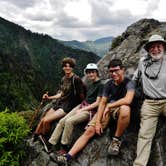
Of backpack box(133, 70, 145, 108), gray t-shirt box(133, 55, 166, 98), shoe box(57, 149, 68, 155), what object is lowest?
shoe box(57, 149, 68, 155)

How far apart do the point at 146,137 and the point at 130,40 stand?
7227 millimetres

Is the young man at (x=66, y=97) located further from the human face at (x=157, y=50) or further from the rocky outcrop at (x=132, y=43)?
the human face at (x=157, y=50)

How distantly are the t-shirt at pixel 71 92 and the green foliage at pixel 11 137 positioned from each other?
4.87 feet

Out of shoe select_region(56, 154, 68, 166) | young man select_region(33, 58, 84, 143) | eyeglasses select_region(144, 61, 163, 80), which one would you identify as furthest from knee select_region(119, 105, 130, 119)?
young man select_region(33, 58, 84, 143)

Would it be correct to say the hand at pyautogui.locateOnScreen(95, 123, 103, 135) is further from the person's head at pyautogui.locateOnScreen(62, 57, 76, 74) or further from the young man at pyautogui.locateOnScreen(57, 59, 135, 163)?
the person's head at pyautogui.locateOnScreen(62, 57, 76, 74)

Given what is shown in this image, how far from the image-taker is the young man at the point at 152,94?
9273 millimetres

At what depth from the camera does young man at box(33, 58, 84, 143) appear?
11.3m

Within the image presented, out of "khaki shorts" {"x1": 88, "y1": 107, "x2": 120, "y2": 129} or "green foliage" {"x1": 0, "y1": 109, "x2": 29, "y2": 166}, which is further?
"green foliage" {"x1": 0, "y1": 109, "x2": 29, "y2": 166}

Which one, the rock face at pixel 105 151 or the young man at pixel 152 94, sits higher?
the young man at pixel 152 94

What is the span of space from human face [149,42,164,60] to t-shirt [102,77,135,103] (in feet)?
3.31

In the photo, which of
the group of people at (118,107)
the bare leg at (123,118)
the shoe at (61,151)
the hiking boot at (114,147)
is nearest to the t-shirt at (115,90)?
the group of people at (118,107)

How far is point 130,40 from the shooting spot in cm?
1560

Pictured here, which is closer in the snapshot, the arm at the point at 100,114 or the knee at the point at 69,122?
the arm at the point at 100,114

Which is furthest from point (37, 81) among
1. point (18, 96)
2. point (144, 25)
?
point (144, 25)
